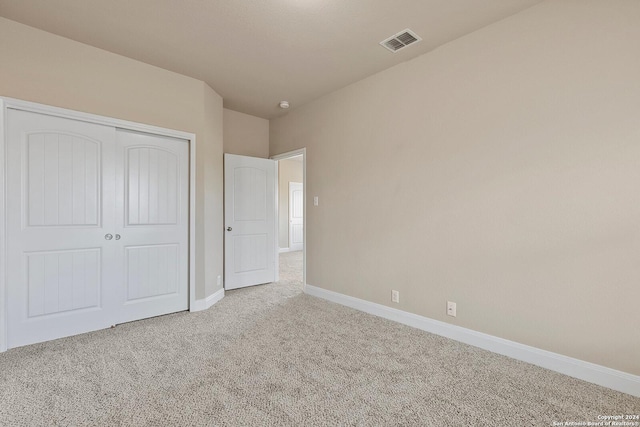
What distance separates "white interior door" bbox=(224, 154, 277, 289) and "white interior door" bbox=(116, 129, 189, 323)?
2.76 feet

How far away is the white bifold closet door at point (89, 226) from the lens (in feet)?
8.14

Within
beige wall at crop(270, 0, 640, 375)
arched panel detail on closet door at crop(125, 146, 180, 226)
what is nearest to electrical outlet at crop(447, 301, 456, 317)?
beige wall at crop(270, 0, 640, 375)

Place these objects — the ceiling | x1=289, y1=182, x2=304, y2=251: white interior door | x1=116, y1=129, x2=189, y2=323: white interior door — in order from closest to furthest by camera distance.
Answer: the ceiling, x1=116, y1=129, x2=189, y2=323: white interior door, x1=289, y1=182, x2=304, y2=251: white interior door

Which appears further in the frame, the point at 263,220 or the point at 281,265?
the point at 281,265

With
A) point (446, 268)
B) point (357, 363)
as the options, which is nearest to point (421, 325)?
point (446, 268)

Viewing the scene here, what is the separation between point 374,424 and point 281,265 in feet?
16.4

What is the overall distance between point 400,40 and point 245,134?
278 cm

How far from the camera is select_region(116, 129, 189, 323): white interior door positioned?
3029 mm

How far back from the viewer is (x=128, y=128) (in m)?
3.00

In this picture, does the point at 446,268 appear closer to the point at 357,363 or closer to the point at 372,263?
the point at 372,263

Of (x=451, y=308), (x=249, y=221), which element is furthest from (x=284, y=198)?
(x=451, y=308)

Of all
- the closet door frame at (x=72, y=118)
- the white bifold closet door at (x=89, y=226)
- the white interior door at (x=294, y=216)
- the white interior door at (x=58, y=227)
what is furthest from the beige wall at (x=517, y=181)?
the white interior door at (x=294, y=216)

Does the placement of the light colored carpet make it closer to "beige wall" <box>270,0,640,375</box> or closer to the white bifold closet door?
the white bifold closet door

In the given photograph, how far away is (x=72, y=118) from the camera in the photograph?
2.68 m
